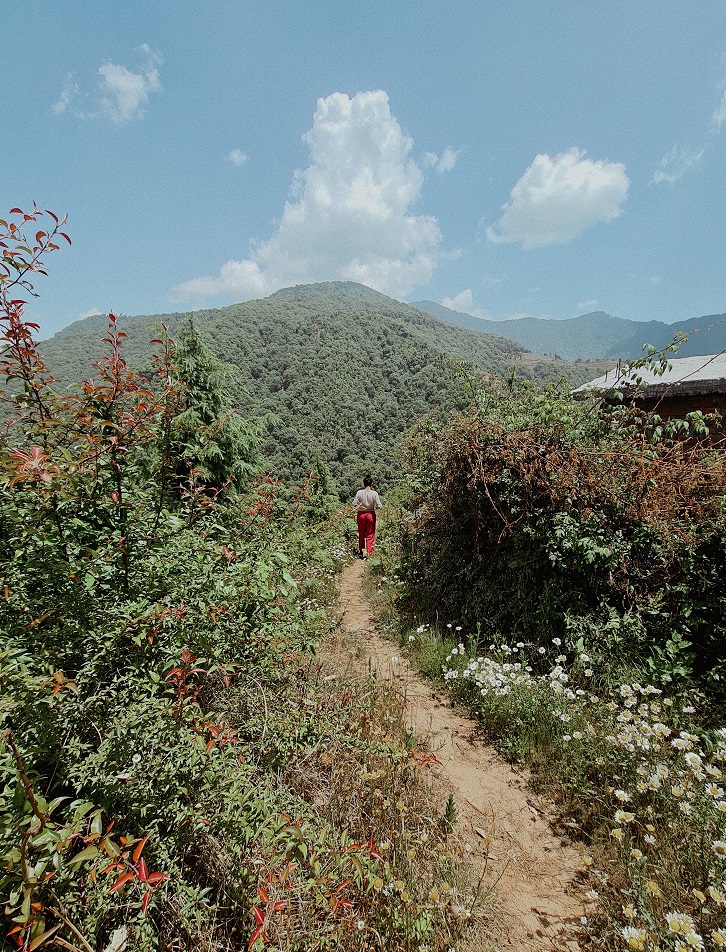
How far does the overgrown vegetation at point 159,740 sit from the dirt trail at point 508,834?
12.3 inches

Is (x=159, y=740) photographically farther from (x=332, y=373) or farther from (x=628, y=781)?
(x=332, y=373)

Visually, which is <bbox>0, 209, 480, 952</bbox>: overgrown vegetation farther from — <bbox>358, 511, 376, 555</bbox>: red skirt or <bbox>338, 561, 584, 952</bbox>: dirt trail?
<bbox>358, 511, 376, 555</bbox>: red skirt

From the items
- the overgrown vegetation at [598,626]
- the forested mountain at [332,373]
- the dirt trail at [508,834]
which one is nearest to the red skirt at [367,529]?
the overgrown vegetation at [598,626]

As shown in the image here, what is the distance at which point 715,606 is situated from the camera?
392cm

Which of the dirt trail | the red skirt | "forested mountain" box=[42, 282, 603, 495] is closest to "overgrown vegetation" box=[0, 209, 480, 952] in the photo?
the dirt trail

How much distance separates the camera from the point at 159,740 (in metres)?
1.81

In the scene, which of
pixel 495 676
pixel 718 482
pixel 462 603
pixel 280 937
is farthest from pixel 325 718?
pixel 718 482

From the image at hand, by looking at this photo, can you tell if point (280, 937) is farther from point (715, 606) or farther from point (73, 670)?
point (715, 606)

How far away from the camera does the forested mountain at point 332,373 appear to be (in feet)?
175

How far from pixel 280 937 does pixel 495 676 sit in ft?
9.10

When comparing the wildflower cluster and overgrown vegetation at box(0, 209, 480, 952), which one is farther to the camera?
the wildflower cluster

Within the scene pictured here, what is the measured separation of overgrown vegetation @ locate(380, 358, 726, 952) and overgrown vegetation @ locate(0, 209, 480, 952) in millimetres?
1052

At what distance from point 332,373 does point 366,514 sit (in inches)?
2655

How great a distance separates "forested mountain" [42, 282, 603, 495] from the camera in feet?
175
